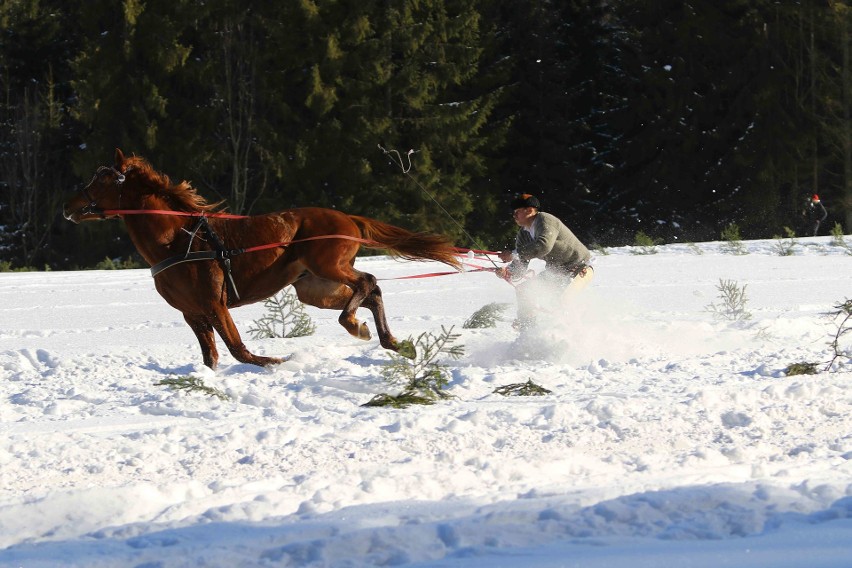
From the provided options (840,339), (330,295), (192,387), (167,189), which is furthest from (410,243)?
(840,339)

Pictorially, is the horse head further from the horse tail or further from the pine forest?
the pine forest

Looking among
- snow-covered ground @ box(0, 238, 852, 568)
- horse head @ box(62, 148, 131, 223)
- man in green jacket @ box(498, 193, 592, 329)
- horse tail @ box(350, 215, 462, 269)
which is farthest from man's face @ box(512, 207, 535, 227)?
horse head @ box(62, 148, 131, 223)

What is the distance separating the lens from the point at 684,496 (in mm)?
5098

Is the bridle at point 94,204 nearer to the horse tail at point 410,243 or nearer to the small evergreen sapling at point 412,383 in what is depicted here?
the horse tail at point 410,243

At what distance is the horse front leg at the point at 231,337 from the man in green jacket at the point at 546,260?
2.09 m

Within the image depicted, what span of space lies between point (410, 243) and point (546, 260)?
1093 millimetres

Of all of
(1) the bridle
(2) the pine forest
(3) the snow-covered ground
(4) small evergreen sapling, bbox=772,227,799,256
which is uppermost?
(2) the pine forest

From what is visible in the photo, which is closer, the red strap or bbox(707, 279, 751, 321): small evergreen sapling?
the red strap

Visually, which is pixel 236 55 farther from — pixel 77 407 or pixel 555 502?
pixel 555 502

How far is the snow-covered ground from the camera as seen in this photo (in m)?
4.66

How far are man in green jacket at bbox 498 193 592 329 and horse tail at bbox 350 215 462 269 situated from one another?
Answer: 0.47m

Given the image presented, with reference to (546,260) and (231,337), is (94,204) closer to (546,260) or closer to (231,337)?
(231,337)

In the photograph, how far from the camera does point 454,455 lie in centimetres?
595

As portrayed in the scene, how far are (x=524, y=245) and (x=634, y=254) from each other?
29.7 ft
